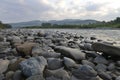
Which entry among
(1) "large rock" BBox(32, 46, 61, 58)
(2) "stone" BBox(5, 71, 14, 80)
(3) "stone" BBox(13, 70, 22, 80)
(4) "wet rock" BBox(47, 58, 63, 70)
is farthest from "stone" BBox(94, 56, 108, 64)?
(2) "stone" BBox(5, 71, 14, 80)

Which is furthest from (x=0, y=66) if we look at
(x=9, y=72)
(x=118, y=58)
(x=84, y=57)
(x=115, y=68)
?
(x=118, y=58)

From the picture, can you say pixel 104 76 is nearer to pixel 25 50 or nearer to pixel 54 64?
pixel 54 64

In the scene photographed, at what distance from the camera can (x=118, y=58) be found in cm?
949

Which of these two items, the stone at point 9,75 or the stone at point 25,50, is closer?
the stone at point 9,75

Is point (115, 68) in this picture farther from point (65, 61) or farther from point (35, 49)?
point (35, 49)

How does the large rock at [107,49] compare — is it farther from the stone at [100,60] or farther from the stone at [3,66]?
the stone at [3,66]

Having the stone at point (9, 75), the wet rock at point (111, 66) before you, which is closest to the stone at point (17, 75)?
the stone at point (9, 75)

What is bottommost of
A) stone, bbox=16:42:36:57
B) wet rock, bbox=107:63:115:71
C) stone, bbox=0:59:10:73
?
wet rock, bbox=107:63:115:71

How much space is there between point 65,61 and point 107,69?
154cm

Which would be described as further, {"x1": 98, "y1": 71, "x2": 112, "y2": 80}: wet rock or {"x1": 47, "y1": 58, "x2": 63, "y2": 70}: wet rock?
{"x1": 47, "y1": 58, "x2": 63, "y2": 70}: wet rock

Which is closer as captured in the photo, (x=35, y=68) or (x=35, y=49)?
(x=35, y=68)

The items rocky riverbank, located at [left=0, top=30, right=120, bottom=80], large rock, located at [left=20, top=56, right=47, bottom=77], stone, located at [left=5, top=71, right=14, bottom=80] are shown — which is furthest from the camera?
stone, located at [left=5, top=71, right=14, bottom=80]

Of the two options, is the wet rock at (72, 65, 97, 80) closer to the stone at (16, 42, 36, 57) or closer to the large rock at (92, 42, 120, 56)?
the large rock at (92, 42, 120, 56)

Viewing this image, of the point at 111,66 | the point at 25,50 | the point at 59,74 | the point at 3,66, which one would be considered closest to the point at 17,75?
the point at 3,66
